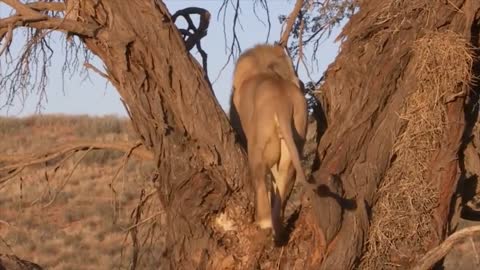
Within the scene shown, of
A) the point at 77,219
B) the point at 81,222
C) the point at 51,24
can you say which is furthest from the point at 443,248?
the point at 77,219

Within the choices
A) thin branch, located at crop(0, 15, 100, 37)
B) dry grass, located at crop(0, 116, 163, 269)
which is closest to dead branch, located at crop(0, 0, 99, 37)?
thin branch, located at crop(0, 15, 100, 37)

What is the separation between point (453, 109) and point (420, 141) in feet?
1.30

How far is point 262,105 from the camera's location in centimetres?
735

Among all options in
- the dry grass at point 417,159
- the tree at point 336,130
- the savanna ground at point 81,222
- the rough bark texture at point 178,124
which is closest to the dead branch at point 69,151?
the tree at point 336,130

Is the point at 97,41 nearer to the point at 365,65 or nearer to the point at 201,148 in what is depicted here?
the point at 201,148

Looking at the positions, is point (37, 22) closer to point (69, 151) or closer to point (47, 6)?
point (47, 6)

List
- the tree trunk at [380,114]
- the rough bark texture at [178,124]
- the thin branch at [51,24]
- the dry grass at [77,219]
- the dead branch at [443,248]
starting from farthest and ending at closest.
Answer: the dry grass at [77,219], the tree trunk at [380,114], the dead branch at [443,248], the rough bark texture at [178,124], the thin branch at [51,24]

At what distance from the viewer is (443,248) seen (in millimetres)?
7273

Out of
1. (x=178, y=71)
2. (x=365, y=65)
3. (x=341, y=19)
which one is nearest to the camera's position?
(x=178, y=71)

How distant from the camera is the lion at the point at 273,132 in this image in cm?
713

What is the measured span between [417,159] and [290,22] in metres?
1.43

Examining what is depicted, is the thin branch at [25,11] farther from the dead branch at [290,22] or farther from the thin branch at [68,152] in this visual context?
the dead branch at [290,22]

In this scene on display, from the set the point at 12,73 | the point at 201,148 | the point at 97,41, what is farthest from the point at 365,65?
the point at 12,73

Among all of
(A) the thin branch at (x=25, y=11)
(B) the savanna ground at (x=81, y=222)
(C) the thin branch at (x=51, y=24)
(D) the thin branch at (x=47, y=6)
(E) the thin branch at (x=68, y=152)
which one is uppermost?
(D) the thin branch at (x=47, y=6)
